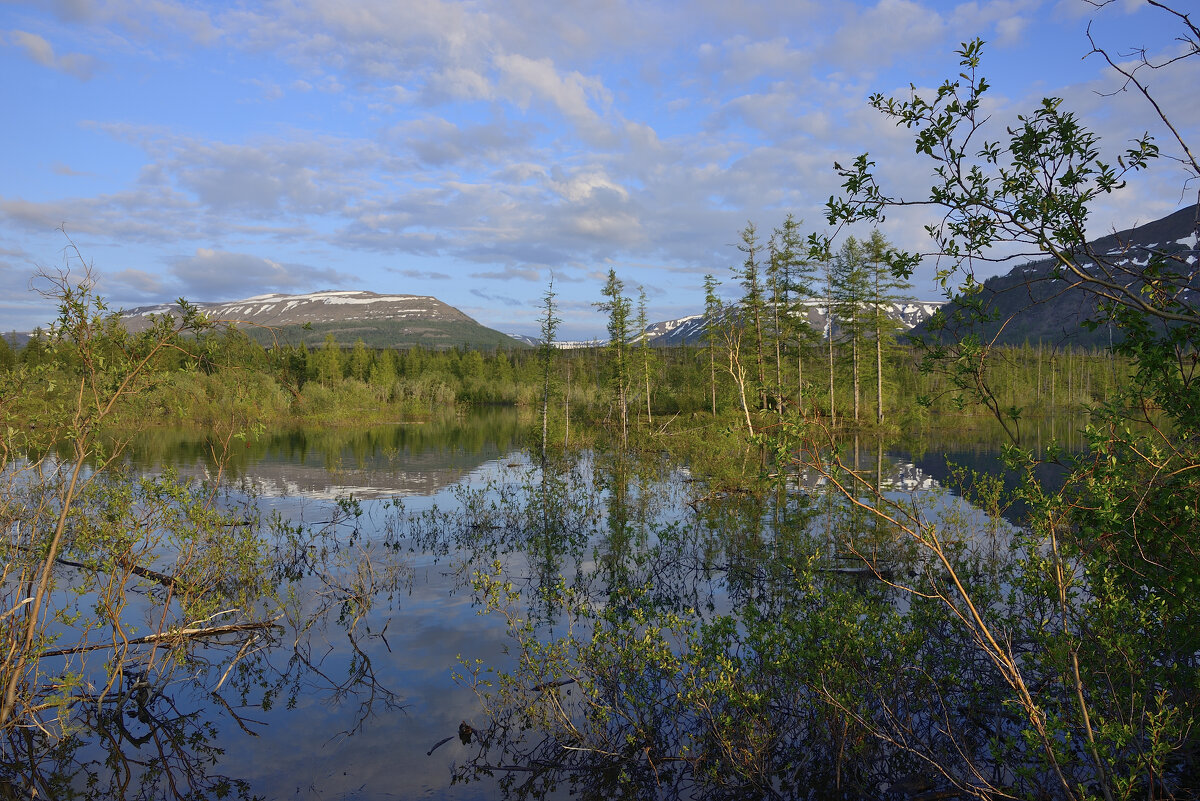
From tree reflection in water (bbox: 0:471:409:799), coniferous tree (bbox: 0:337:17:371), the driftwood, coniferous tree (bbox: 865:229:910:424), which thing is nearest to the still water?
tree reflection in water (bbox: 0:471:409:799)

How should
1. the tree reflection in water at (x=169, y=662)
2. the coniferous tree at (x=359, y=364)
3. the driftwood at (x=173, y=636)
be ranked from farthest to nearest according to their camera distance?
the coniferous tree at (x=359, y=364) → the driftwood at (x=173, y=636) → the tree reflection in water at (x=169, y=662)

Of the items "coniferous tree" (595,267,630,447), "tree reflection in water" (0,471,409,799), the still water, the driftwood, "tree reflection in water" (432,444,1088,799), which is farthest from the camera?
"coniferous tree" (595,267,630,447)

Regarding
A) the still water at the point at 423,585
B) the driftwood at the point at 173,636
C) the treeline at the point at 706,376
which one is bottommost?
the still water at the point at 423,585

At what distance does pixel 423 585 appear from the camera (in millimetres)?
13062

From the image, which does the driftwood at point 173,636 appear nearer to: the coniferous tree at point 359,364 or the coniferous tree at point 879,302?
the coniferous tree at point 879,302

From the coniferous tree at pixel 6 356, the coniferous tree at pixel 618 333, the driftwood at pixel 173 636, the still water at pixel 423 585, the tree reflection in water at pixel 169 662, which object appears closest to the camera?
the tree reflection in water at pixel 169 662

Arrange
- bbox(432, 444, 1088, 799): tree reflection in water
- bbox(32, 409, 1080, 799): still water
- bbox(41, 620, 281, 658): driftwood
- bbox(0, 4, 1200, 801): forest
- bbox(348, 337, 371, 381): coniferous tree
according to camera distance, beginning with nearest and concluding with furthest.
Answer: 1. bbox(0, 4, 1200, 801): forest
2. bbox(432, 444, 1088, 799): tree reflection in water
3. bbox(32, 409, 1080, 799): still water
4. bbox(41, 620, 281, 658): driftwood
5. bbox(348, 337, 371, 381): coniferous tree

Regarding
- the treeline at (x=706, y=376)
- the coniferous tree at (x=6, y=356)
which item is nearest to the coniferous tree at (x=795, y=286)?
the treeline at (x=706, y=376)

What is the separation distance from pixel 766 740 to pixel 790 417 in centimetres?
335

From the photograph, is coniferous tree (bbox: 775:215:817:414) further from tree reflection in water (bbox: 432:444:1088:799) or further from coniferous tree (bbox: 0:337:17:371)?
coniferous tree (bbox: 0:337:17:371)

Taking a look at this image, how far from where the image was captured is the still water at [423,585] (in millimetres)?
7176

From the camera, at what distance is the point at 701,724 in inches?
291

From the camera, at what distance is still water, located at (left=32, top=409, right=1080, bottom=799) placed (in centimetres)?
718

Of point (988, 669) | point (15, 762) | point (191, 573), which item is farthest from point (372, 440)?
point (988, 669)
